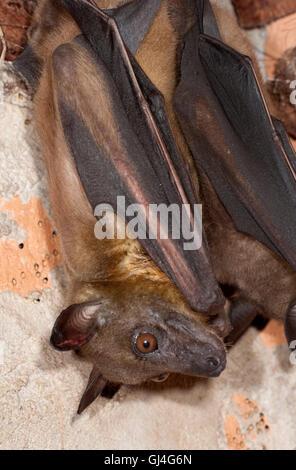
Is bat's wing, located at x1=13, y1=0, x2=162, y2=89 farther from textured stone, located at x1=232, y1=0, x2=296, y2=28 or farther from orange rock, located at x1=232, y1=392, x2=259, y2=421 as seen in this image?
orange rock, located at x1=232, y1=392, x2=259, y2=421

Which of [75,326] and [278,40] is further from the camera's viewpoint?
[278,40]

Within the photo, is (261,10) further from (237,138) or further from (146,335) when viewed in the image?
(146,335)

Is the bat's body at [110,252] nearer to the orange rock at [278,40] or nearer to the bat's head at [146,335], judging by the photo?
the bat's head at [146,335]

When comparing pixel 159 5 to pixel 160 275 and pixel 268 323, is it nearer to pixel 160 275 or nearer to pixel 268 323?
pixel 160 275

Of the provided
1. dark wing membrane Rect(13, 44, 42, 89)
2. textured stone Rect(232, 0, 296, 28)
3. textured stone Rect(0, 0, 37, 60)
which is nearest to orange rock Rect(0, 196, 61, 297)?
dark wing membrane Rect(13, 44, 42, 89)

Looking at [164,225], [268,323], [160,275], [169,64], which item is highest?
[169,64]

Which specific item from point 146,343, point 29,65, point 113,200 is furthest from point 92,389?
point 29,65

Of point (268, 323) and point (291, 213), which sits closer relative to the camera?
point (291, 213)
